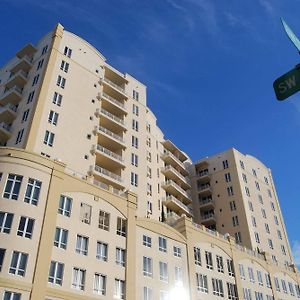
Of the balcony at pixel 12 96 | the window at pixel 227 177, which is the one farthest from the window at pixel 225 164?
the balcony at pixel 12 96

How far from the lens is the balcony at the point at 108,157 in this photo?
55412 mm

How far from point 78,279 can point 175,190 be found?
38.8 meters

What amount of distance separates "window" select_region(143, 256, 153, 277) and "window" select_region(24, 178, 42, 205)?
14905 millimetres

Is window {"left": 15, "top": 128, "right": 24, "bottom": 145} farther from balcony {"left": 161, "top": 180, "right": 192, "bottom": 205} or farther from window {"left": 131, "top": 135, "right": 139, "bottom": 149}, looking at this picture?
balcony {"left": 161, "top": 180, "right": 192, "bottom": 205}

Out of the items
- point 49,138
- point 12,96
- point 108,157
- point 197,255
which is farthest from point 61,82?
point 197,255

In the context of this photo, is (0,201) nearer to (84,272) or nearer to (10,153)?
(10,153)

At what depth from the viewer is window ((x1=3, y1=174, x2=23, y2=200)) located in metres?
37.1

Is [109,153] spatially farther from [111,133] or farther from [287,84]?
[287,84]

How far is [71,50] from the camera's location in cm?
6119

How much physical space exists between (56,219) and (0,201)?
18.2 feet

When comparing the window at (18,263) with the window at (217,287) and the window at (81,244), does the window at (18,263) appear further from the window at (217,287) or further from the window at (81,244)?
the window at (217,287)

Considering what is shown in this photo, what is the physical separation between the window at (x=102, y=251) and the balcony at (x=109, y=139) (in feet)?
65.7

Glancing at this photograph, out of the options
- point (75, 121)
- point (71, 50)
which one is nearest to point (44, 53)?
point (71, 50)

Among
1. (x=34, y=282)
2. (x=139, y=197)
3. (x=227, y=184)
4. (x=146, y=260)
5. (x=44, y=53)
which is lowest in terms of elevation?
(x=34, y=282)
